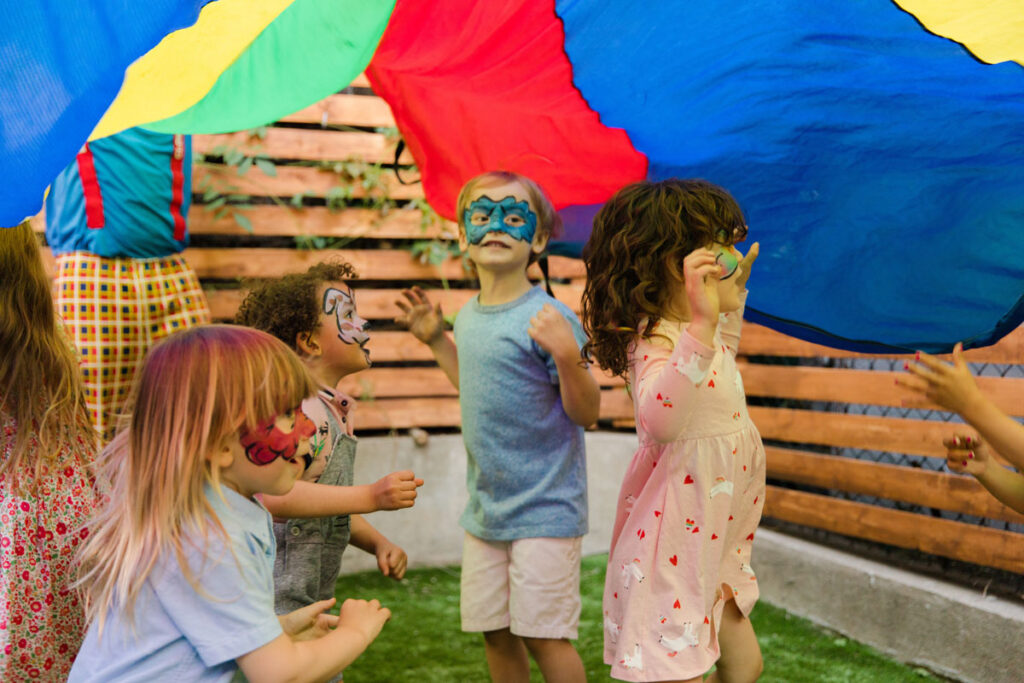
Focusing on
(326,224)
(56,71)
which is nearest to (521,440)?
(56,71)

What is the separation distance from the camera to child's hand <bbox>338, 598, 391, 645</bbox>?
4.91 feet

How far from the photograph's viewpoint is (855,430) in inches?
133

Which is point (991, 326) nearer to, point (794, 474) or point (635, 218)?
point (635, 218)

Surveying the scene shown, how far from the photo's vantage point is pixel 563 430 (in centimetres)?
240

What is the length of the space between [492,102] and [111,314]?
1307 mm

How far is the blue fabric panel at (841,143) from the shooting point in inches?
76.0

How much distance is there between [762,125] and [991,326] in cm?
72

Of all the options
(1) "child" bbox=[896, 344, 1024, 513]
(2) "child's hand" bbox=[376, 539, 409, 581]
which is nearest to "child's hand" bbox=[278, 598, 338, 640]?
(2) "child's hand" bbox=[376, 539, 409, 581]

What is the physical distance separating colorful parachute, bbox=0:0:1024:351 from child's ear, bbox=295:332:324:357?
0.53 metres

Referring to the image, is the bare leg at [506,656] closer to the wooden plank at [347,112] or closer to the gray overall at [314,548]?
the gray overall at [314,548]

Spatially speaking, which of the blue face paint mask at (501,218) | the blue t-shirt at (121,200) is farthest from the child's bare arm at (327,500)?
the blue t-shirt at (121,200)

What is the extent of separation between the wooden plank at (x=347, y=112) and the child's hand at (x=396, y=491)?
2.72 metres

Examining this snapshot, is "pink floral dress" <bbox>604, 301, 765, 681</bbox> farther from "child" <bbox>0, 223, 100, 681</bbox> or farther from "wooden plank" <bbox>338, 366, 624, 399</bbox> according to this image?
"wooden plank" <bbox>338, 366, 624, 399</bbox>

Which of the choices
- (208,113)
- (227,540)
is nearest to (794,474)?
(208,113)
